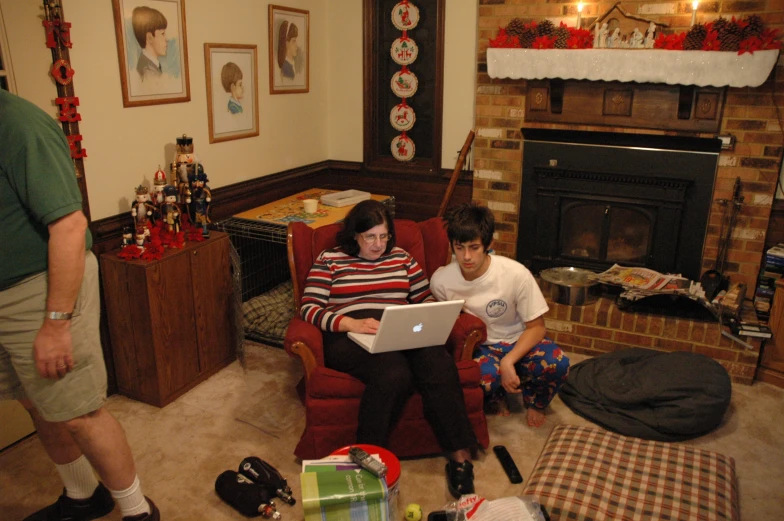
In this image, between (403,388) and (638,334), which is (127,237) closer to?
(403,388)

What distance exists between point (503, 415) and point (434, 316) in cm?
85

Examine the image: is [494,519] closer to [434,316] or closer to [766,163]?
[434,316]

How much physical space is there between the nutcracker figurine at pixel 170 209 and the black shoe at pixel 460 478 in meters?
1.65

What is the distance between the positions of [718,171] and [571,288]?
98 centimetres

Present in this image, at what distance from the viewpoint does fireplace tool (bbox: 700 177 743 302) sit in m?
3.45

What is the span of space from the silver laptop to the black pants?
52 millimetres

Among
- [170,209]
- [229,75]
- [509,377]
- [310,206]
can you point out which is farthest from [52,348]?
[229,75]

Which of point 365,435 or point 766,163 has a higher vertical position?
point 766,163

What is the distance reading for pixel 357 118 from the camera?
4516 mm

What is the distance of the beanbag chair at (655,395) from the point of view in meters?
2.75

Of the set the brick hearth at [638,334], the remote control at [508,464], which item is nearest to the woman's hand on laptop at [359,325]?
the remote control at [508,464]

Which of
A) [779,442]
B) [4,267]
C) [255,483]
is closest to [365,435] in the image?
[255,483]

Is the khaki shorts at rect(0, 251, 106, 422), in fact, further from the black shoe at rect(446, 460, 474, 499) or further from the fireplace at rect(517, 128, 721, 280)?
the fireplace at rect(517, 128, 721, 280)

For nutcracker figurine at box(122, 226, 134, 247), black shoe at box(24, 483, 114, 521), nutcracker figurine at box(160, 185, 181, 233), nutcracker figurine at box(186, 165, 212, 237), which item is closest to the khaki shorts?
black shoe at box(24, 483, 114, 521)
